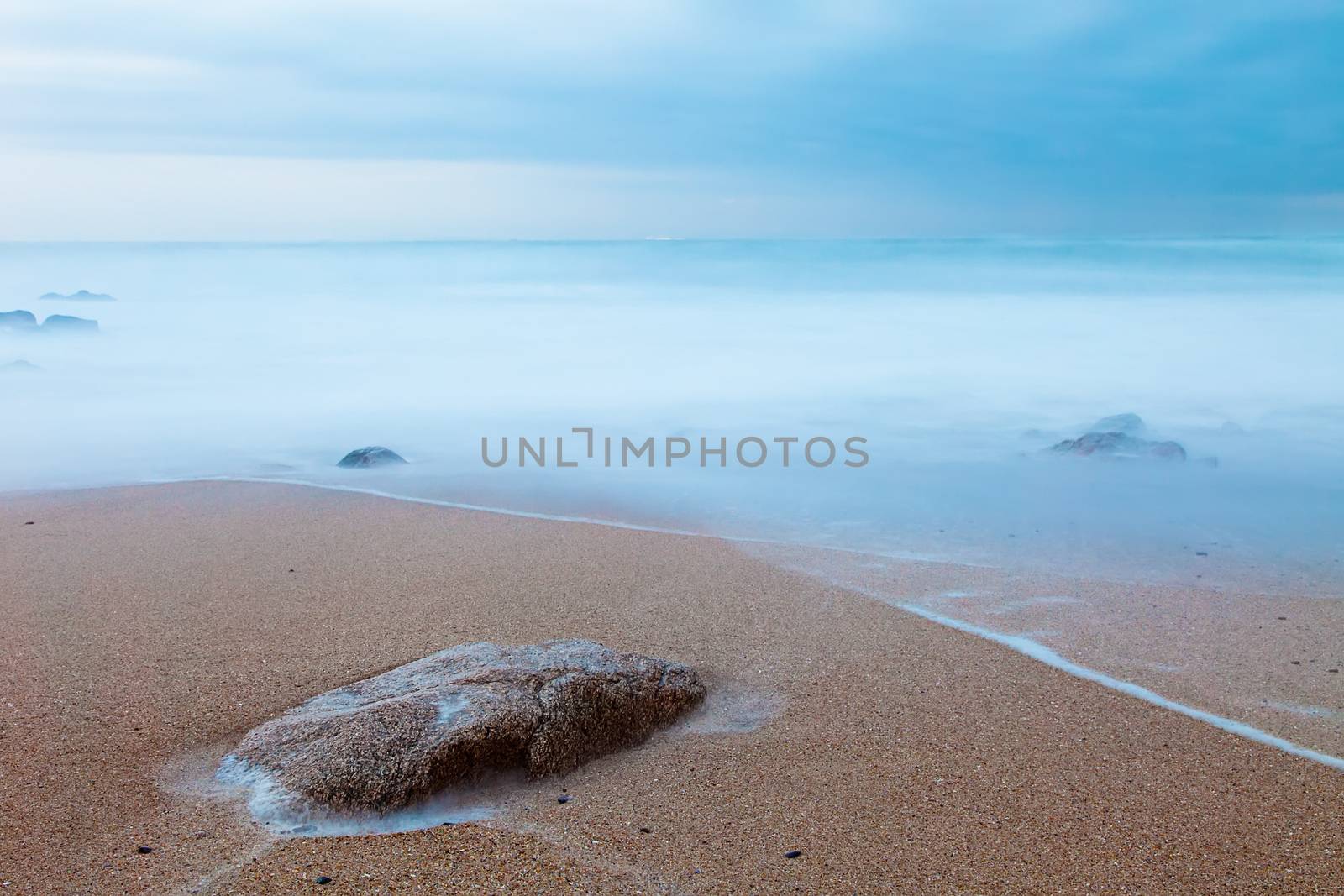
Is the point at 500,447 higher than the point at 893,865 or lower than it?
higher

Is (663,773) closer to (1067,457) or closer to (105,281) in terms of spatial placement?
(1067,457)

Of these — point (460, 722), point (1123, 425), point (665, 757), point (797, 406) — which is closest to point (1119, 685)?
point (665, 757)

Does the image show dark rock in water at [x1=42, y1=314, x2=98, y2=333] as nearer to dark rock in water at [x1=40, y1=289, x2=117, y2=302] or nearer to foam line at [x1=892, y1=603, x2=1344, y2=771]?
dark rock in water at [x1=40, y1=289, x2=117, y2=302]

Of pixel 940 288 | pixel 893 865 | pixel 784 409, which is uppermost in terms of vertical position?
pixel 940 288

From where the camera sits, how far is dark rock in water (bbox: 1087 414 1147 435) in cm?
962

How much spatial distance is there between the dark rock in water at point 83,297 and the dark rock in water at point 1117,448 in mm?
23035

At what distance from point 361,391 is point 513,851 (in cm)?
1059

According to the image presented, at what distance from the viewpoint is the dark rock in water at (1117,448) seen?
28.0 feet

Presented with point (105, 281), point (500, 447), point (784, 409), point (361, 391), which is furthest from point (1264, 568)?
point (105, 281)

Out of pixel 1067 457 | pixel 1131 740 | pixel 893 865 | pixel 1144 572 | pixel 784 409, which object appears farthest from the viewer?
pixel 784 409

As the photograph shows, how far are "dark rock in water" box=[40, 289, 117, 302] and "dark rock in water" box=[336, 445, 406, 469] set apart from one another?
19.9 metres

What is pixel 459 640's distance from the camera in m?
3.88

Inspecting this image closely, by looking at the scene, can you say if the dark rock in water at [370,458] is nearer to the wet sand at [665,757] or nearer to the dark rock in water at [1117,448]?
the wet sand at [665,757]

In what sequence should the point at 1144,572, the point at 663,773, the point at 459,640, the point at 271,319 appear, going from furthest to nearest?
the point at 271,319 → the point at 1144,572 → the point at 459,640 → the point at 663,773
